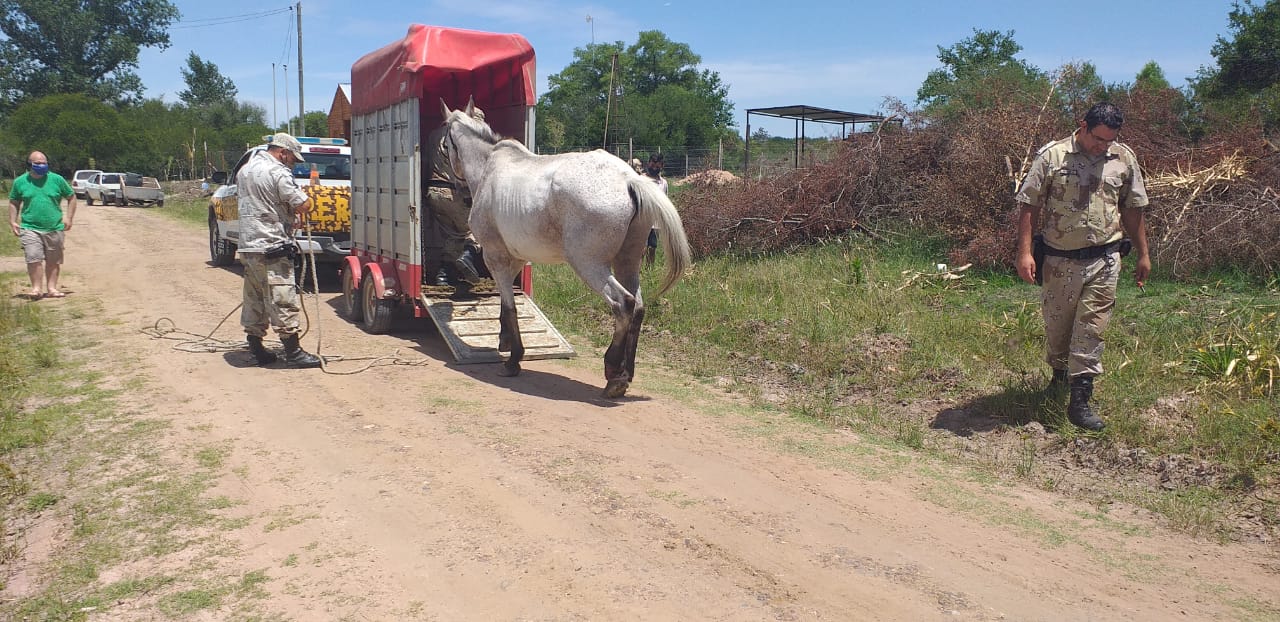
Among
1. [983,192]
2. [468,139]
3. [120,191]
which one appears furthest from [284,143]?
[120,191]

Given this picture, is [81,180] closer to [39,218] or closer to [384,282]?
[39,218]

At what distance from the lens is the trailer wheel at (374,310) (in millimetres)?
9523

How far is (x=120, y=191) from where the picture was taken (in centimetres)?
3547

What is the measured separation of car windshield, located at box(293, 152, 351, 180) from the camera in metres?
13.6

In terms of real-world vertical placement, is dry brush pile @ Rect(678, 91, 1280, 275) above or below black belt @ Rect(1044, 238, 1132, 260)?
above

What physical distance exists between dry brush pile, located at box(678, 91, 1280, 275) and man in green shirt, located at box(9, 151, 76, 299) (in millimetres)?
8933

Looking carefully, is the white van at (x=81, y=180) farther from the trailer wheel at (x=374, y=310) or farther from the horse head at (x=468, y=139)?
the horse head at (x=468, y=139)

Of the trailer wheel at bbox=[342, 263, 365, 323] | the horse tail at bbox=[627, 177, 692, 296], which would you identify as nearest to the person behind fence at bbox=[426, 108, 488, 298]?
the trailer wheel at bbox=[342, 263, 365, 323]

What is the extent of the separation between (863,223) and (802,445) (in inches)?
297

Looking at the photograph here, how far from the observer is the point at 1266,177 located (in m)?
8.88

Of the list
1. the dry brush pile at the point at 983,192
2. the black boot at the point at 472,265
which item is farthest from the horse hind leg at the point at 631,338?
the dry brush pile at the point at 983,192

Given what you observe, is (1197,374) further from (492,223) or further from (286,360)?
(286,360)

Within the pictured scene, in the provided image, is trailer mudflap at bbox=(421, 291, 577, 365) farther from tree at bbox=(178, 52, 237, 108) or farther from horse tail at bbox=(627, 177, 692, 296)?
tree at bbox=(178, 52, 237, 108)

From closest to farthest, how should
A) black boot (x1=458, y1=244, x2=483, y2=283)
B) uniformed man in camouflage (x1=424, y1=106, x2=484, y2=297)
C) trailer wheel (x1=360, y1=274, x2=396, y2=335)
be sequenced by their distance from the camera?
1. black boot (x1=458, y1=244, x2=483, y2=283)
2. uniformed man in camouflage (x1=424, y1=106, x2=484, y2=297)
3. trailer wheel (x1=360, y1=274, x2=396, y2=335)
